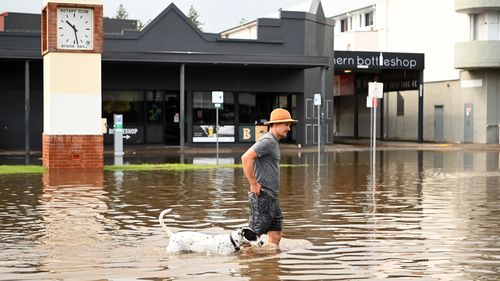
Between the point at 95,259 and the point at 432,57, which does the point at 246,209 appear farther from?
the point at 432,57

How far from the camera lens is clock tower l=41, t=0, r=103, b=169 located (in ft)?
73.4

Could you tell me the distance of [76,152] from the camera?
2266 cm

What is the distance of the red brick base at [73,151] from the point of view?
2241 cm

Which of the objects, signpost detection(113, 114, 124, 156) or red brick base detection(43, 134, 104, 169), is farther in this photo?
signpost detection(113, 114, 124, 156)

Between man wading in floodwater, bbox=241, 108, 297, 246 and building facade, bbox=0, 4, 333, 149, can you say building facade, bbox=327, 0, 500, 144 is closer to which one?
building facade, bbox=0, 4, 333, 149

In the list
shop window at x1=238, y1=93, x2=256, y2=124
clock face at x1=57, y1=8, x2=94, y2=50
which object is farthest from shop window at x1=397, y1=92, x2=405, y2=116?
clock face at x1=57, y1=8, x2=94, y2=50

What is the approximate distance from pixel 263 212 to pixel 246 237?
0.42 metres

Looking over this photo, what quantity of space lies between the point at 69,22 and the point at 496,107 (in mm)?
29178

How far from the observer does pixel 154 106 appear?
38938 millimetres

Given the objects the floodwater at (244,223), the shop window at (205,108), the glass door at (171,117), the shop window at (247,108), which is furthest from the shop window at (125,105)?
the floodwater at (244,223)

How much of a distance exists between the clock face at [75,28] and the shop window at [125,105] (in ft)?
50.7

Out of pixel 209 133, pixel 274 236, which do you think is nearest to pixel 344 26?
pixel 209 133

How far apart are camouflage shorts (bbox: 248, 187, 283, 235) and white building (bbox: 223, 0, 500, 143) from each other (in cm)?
3462

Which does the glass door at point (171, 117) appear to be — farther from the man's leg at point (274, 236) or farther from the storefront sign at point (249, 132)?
the man's leg at point (274, 236)
